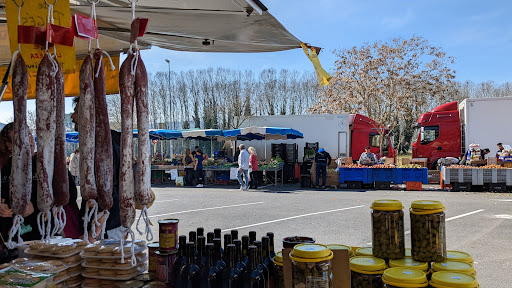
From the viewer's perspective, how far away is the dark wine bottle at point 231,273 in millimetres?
2004

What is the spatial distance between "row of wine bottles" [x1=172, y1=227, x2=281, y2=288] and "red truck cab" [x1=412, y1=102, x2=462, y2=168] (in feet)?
56.7

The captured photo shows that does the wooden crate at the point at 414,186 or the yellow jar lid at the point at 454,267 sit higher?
the yellow jar lid at the point at 454,267

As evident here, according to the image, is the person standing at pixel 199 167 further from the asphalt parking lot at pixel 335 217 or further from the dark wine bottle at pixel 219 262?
the dark wine bottle at pixel 219 262

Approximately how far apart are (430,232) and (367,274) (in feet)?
1.49

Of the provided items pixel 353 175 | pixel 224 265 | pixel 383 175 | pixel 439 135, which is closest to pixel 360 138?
pixel 439 135

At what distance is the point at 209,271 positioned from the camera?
6.76 feet

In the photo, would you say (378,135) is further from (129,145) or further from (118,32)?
(129,145)

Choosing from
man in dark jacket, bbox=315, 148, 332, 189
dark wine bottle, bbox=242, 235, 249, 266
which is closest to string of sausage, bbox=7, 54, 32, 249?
dark wine bottle, bbox=242, 235, 249, 266

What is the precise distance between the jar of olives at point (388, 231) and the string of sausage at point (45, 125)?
1.71 meters

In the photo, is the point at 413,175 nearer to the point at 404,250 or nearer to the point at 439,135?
the point at 439,135

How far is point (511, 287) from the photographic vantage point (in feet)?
15.0

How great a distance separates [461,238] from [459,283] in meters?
6.19

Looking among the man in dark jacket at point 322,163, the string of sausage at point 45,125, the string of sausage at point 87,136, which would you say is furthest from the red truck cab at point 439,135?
the string of sausage at point 45,125

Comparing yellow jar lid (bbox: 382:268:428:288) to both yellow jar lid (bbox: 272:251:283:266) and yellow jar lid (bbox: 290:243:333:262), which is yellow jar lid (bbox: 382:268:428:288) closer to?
yellow jar lid (bbox: 290:243:333:262)
